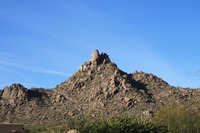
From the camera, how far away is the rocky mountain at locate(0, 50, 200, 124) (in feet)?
240

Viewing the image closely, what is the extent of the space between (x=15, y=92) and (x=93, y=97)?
21262 mm

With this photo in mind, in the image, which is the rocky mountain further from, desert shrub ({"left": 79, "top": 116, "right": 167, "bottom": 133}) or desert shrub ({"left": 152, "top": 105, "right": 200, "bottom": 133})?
desert shrub ({"left": 79, "top": 116, "right": 167, "bottom": 133})

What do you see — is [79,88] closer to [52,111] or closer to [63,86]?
[63,86]

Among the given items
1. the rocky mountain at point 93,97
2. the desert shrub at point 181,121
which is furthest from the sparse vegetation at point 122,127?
the rocky mountain at point 93,97

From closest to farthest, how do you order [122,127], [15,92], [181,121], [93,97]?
[122,127] → [181,121] → [93,97] → [15,92]

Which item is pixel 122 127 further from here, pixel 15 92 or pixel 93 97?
pixel 15 92

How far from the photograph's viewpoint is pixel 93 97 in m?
81.0

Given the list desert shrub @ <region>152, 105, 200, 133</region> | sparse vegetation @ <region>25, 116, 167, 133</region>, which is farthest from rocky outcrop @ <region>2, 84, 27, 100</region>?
sparse vegetation @ <region>25, 116, 167, 133</region>

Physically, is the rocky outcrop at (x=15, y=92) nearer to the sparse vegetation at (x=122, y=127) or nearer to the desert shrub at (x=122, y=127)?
the sparse vegetation at (x=122, y=127)

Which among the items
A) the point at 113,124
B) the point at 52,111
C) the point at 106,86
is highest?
the point at 106,86

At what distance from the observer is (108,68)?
311 ft

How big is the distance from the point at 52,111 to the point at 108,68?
25.0 m

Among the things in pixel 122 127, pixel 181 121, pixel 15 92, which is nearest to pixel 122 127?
pixel 122 127

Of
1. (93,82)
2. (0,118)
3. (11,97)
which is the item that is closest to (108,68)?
(93,82)
